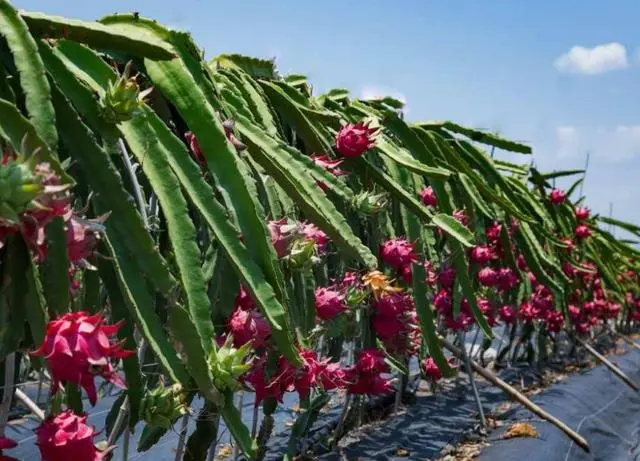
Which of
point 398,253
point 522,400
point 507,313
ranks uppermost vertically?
point 398,253

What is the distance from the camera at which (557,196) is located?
556cm

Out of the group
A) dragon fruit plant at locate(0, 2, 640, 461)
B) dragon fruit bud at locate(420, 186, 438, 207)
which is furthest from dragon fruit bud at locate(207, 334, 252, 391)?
dragon fruit bud at locate(420, 186, 438, 207)

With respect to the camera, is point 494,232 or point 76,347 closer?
point 76,347

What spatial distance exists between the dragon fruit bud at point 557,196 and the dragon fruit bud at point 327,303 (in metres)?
4.05

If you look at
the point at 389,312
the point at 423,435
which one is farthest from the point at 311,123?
the point at 423,435

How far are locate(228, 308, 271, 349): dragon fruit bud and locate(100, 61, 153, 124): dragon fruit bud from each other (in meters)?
0.41

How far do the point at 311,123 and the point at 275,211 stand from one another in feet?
2.05

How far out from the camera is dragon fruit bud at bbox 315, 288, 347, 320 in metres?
1.83

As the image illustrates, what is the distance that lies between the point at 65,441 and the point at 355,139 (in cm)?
144

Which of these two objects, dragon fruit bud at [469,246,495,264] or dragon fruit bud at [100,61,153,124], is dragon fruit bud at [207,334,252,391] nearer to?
dragon fruit bud at [100,61,153,124]

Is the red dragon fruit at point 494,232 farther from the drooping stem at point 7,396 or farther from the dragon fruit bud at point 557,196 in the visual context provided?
the drooping stem at point 7,396

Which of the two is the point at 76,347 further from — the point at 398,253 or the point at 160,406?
the point at 398,253

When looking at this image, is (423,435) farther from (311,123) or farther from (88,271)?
(88,271)

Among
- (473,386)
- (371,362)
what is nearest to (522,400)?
(473,386)
